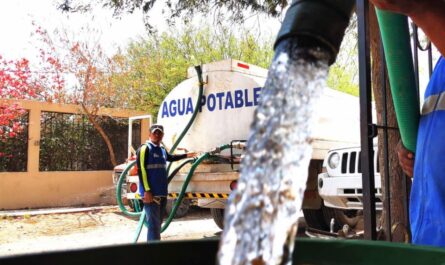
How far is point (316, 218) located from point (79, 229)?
4.42 m

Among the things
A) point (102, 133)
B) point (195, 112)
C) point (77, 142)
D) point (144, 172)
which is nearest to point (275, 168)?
point (144, 172)

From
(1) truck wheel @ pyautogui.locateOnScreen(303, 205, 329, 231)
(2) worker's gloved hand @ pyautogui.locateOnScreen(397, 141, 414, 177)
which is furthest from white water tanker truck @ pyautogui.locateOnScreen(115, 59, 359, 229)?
(2) worker's gloved hand @ pyautogui.locateOnScreen(397, 141, 414, 177)

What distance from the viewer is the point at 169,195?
22.7 ft

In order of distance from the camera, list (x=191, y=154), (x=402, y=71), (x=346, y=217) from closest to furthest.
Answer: (x=402, y=71), (x=346, y=217), (x=191, y=154)

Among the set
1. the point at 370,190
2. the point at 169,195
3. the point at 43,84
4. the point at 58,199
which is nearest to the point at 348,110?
the point at 169,195

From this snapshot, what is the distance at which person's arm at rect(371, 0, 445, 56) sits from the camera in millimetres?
1357

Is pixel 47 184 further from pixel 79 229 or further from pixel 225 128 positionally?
pixel 225 128

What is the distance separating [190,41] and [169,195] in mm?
12133

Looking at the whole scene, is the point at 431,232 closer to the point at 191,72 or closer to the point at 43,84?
the point at 191,72

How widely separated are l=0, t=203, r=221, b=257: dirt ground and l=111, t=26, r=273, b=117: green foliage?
19.9 ft

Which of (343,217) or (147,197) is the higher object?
(147,197)

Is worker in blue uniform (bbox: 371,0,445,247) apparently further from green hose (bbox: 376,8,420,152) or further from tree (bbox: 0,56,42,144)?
tree (bbox: 0,56,42,144)

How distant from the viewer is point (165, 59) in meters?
17.6

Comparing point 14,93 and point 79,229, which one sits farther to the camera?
point 14,93
